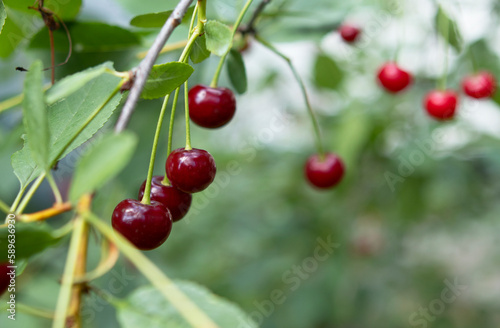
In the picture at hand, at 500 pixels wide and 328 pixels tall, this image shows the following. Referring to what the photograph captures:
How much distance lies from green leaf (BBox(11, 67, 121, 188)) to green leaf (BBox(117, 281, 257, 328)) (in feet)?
0.64

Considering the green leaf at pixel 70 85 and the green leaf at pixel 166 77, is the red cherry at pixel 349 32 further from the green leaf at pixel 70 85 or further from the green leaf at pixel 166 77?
the green leaf at pixel 70 85

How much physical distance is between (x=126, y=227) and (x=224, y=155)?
1.74 m

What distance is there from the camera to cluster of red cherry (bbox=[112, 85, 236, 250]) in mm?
643

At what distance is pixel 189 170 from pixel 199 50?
0.52ft

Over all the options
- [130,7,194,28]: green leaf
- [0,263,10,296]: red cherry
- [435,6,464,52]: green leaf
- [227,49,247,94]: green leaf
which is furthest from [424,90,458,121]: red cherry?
[0,263,10,296]: red cherry

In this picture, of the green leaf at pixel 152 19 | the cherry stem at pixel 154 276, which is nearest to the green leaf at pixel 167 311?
the cherry stem at pixel 154 276

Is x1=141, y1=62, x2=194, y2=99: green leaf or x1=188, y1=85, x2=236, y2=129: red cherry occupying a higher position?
x1=141, y1=62, x2=194, y2=99: green leaf

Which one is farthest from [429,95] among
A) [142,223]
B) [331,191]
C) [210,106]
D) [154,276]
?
[154,276]

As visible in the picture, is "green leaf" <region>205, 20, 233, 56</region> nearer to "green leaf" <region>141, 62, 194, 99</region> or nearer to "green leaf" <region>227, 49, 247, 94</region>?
"green leaf" <region>141, 62, 194, 99</region>

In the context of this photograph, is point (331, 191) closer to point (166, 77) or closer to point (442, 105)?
point (442, 105)

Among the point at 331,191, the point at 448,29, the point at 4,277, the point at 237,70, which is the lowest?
the point at 331,191

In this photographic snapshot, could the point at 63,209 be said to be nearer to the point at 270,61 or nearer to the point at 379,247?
the point at 270,61

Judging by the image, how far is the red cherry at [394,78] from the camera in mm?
1634

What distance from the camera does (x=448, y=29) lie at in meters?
1.45
